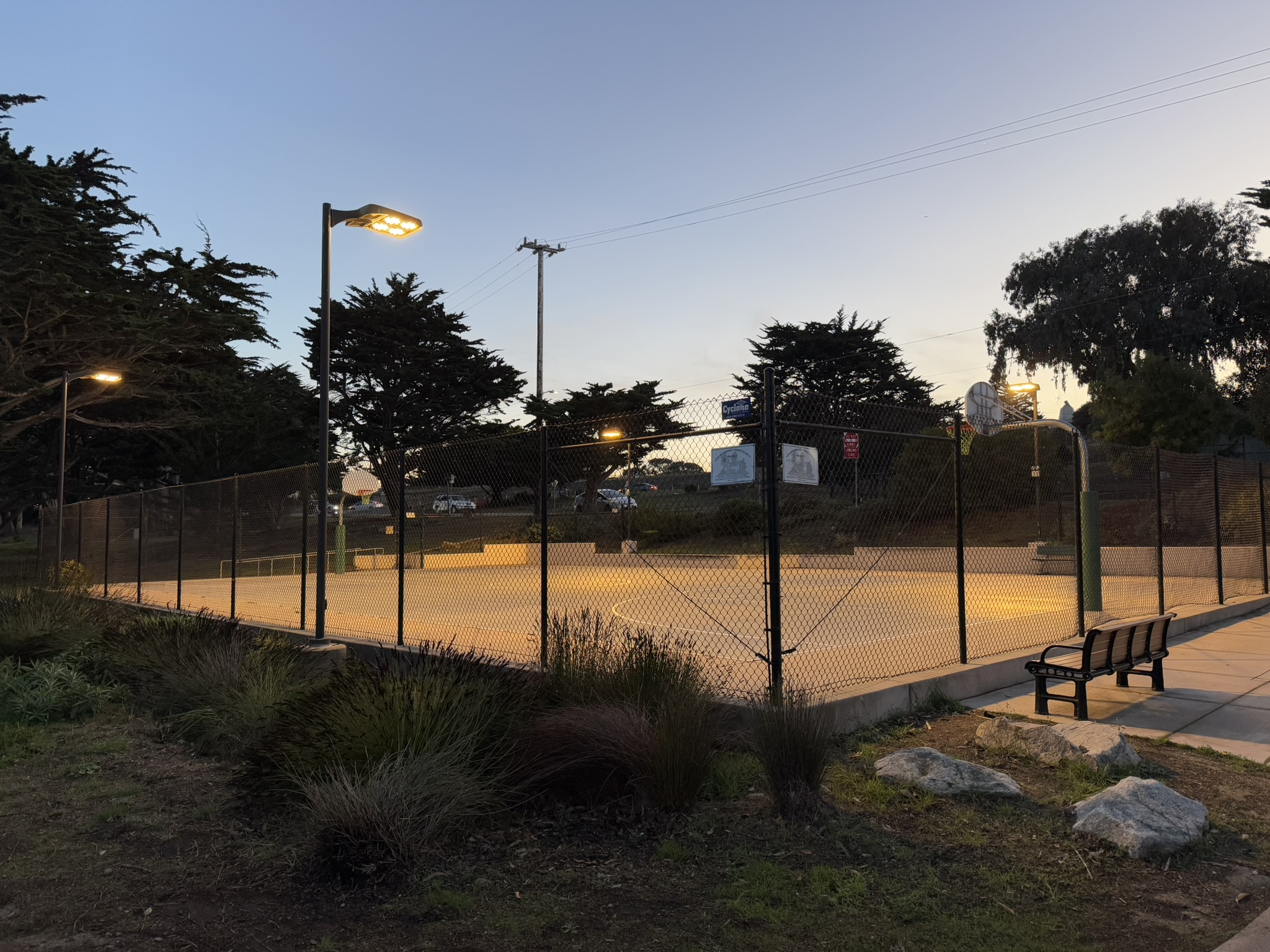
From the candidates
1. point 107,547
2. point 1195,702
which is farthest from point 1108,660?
point 107,547

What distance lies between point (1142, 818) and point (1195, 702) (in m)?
3.97

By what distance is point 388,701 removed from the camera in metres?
5.42

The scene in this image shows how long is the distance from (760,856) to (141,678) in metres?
Answer: 7.20

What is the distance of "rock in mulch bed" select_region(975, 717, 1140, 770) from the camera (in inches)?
225

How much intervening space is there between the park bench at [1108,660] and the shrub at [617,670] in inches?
107

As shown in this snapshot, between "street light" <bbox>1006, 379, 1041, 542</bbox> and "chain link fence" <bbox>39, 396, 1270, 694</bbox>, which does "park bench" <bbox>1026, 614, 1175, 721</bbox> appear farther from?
"street light" <bbox>1006, 379, 1041, 542</bbox>

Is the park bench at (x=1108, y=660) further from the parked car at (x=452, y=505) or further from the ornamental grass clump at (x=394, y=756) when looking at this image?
the parked car at (x=452, y=505)

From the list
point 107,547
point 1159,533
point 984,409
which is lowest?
point 107,547

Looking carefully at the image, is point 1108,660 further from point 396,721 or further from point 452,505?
point 452,505

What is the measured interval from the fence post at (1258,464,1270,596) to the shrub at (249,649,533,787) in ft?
44.8

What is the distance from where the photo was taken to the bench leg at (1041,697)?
7.29m

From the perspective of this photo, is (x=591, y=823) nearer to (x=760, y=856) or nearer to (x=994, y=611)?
(x=760, y=856)

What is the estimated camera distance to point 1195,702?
309 inches

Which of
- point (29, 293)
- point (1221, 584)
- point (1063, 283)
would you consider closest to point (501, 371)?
point (29, 293)
